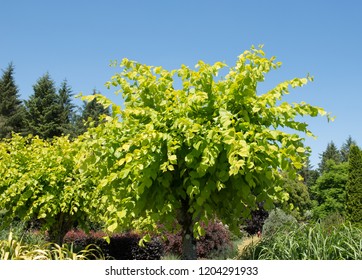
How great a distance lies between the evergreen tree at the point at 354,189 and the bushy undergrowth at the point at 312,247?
8634 millimetres

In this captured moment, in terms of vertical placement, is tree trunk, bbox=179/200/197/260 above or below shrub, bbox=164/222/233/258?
above

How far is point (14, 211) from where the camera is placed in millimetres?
9594

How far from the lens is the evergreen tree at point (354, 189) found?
13.2 meters

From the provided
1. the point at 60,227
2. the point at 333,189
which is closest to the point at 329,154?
the point at 333,189

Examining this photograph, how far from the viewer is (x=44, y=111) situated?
33.8 meters

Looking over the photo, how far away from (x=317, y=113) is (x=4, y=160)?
26.4ft

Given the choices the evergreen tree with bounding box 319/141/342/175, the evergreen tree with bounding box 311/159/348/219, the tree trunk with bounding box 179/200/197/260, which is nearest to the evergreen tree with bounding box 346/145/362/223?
the tree trunk with bounding box 179/200/197/260

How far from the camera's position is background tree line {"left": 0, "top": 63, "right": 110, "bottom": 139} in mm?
33500

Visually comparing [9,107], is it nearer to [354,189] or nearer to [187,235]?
[354,189]

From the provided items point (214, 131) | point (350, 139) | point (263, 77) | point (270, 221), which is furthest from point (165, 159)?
point (350, 139)

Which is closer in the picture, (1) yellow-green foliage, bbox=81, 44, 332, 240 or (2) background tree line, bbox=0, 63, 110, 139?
(1) yellow-green foliage, bbox=81, 44, 332, 240

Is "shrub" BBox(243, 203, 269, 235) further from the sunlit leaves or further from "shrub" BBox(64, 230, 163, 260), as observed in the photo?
the sunlit leaves

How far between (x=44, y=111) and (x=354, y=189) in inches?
1073
